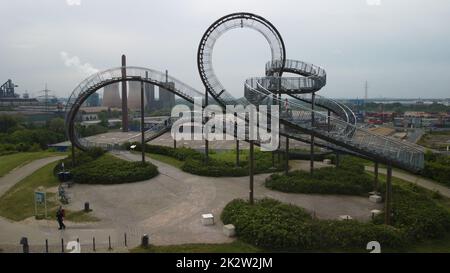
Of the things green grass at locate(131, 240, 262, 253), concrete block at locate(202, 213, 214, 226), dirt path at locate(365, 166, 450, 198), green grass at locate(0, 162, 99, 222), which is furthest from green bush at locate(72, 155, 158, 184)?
dirt path at locate(365, 166, 450, 198)

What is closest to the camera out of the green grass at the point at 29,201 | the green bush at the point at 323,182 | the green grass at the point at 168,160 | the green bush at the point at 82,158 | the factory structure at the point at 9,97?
the green grass at the point at 29,201

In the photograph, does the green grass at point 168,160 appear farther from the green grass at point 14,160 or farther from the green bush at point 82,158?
the green grass at point 14,160

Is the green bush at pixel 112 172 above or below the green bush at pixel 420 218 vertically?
above

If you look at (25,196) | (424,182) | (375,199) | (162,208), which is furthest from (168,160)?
(424,182)

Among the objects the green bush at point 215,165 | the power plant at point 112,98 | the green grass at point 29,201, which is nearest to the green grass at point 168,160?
the green bush at point 215,165

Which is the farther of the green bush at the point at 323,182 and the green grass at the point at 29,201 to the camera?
the green bush at the point at 323,182

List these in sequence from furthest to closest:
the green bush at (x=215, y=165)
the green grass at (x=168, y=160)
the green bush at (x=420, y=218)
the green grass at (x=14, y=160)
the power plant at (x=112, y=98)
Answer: the power plant at (x=112, y=98), the green grass at (x=168, y=160), the green grass at (x=14, y=160), the green bush at (x=215, y=165), the green bush at (x=420, y=218)

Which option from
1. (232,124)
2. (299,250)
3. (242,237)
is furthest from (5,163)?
(299,250)
